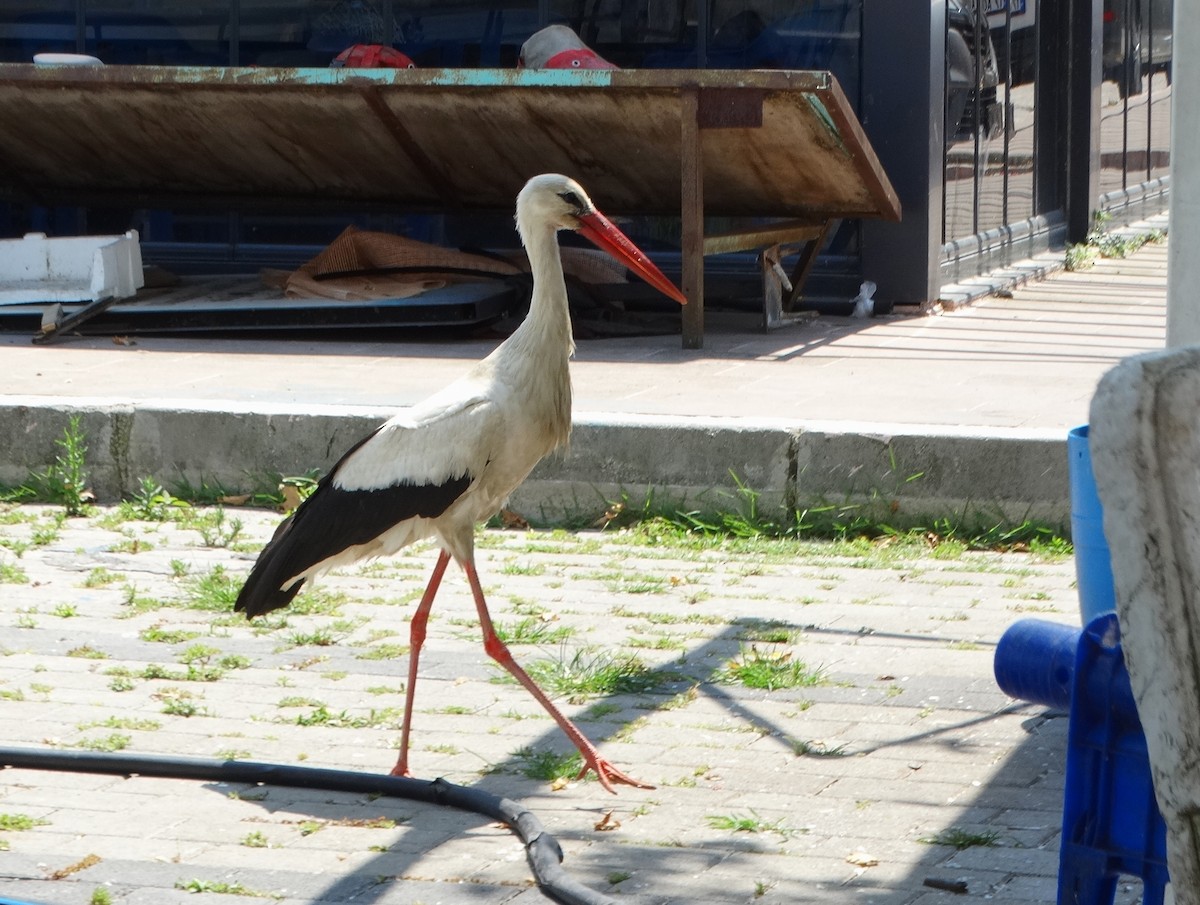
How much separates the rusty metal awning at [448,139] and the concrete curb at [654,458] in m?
2.67

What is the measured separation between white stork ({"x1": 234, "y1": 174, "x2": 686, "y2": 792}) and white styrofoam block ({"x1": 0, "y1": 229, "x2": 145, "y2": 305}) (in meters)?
6.57

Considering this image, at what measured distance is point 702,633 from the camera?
224 inches

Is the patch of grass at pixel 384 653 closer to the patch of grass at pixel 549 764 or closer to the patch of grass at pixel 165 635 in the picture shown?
→ the patch of grass at pixel 165 635

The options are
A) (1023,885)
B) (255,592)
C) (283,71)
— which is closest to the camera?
(1023,885)

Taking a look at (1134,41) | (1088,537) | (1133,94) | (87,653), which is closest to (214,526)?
(87,653)

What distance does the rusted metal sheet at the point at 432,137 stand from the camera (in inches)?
372

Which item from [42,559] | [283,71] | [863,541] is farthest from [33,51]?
[863,541]

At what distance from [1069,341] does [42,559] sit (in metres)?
6.20

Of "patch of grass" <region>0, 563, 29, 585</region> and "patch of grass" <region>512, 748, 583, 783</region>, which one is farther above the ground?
"patch of grass" <region>0, 563, 29, 585</region>

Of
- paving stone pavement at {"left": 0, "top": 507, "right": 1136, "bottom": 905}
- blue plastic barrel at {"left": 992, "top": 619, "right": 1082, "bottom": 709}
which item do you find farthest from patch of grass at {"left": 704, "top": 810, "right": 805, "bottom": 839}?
blue plastic barrel at {"left": 992, "top": 619, "right": 1082, "bottom": 709}

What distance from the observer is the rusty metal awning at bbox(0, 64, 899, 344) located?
9414 millimetres

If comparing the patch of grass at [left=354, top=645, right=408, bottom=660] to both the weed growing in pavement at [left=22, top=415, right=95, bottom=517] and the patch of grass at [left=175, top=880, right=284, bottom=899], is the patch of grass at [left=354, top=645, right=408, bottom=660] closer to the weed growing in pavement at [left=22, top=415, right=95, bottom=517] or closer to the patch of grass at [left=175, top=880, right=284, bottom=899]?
the patch of grass at [left=175, top=880, right=284, bottom=899]

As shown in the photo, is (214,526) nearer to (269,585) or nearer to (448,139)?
(269,585)

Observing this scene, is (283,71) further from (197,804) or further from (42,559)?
(197,804)
